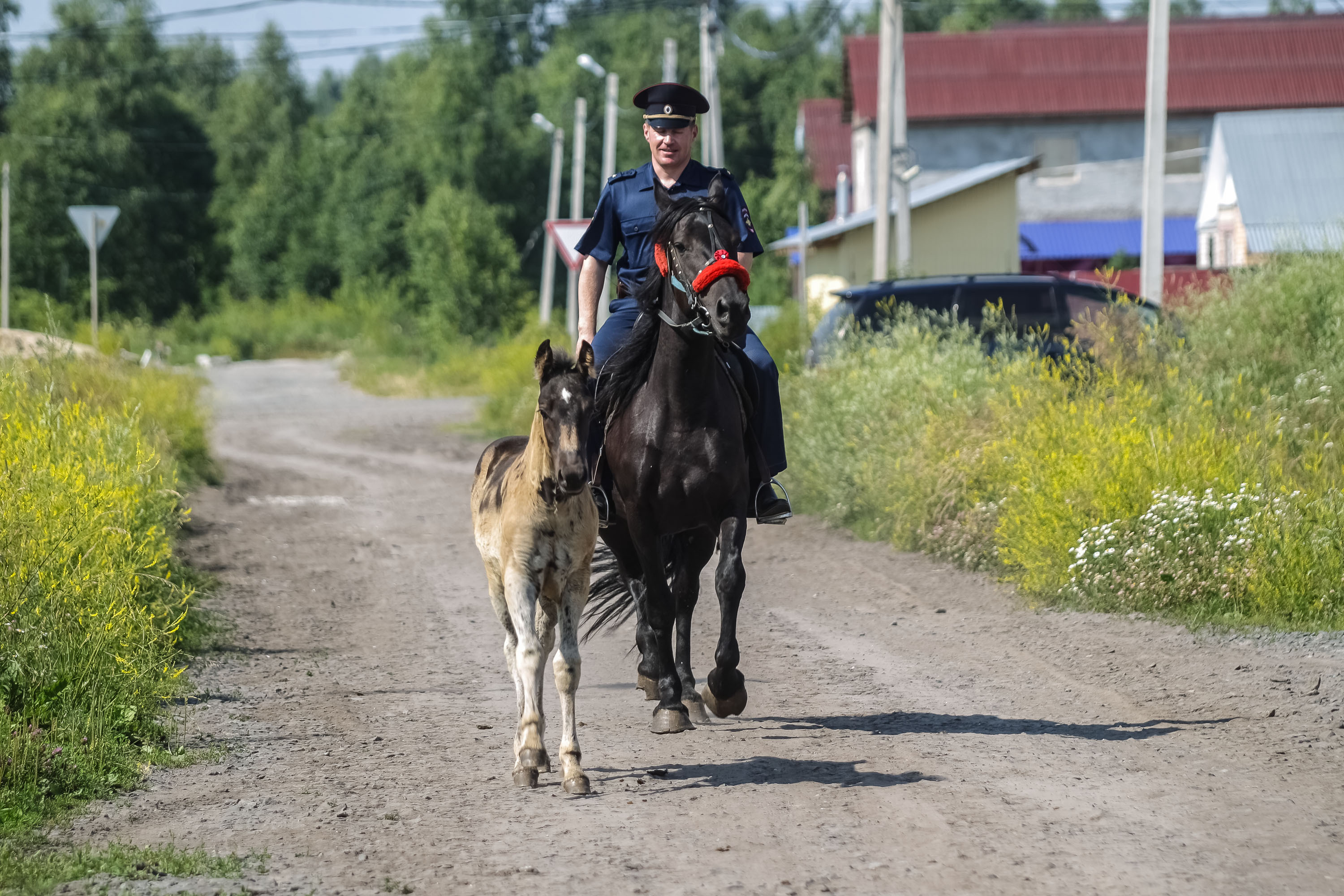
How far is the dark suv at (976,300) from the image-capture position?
53.0 feet

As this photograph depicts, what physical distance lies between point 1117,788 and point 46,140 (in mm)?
74261

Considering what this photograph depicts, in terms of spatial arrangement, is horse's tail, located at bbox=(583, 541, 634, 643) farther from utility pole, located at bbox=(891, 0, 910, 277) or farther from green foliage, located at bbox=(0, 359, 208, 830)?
utility pole, located at bbox=(891, 0, 910, 277)

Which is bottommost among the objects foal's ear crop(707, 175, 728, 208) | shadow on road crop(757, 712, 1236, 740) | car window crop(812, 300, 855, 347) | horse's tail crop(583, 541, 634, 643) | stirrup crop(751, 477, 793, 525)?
shadow on road crop(757, 712, 1236, 740)

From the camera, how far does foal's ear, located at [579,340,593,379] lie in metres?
5.58

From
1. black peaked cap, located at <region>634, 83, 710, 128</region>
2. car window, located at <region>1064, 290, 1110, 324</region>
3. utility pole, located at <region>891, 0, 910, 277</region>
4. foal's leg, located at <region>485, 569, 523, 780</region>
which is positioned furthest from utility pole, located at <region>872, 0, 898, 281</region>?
foal's leg, located at <region>485, 569, 523, 780</region>

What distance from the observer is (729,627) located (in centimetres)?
666

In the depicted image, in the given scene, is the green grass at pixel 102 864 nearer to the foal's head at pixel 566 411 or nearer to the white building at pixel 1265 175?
the foal's head at pixel 566 411

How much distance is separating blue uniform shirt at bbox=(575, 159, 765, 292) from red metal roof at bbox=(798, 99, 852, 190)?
57.7 metres

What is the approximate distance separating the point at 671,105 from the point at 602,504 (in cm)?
188

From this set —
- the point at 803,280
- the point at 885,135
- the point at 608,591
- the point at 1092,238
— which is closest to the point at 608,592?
the point at 608,591

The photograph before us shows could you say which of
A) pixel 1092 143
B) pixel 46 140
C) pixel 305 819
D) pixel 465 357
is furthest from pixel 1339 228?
pixel 46 140

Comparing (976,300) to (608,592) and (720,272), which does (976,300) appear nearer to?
(608,592)

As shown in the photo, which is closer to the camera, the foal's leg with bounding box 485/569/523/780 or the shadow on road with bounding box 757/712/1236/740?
the foal's leg with bounding box 485/569/523/780

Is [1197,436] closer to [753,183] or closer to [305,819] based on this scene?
[305,819]
